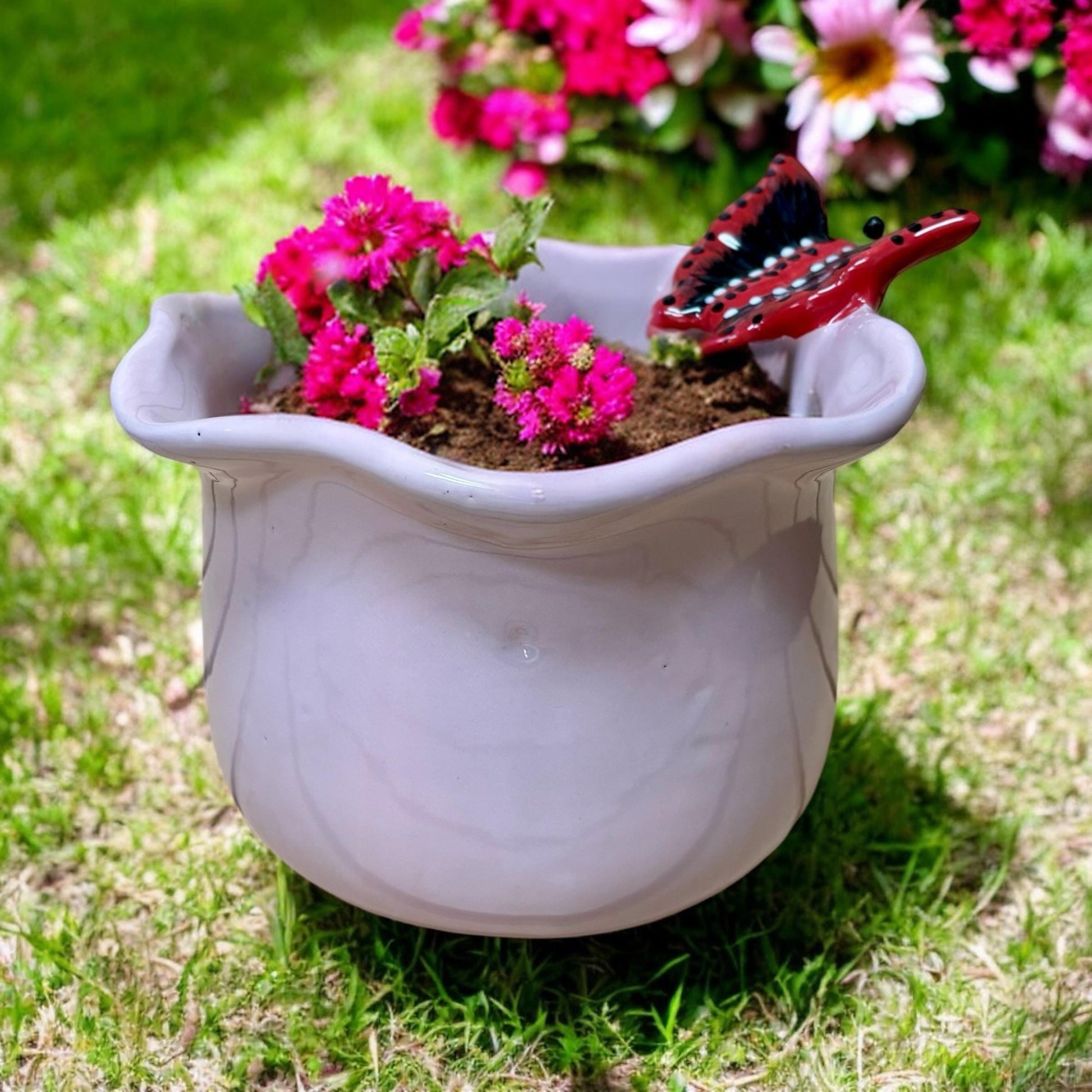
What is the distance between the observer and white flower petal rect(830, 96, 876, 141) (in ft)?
8.29

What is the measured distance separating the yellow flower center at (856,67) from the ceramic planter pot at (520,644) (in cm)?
144

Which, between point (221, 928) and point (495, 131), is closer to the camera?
point (221, 928)

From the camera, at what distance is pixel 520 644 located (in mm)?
1129

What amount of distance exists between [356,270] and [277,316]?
107 mm

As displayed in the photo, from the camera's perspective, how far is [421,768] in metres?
1.18

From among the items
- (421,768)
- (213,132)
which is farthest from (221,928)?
(213,132)

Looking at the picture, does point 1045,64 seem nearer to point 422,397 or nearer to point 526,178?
point 526,178

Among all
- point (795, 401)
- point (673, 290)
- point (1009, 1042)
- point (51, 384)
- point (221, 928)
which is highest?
point (673, 290)

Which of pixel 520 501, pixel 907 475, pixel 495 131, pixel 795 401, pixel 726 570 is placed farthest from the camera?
pixel 495 131

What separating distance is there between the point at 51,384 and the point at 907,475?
5.23 ft

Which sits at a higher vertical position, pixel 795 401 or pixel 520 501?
pixel 520 501

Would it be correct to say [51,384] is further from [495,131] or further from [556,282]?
[556,282]

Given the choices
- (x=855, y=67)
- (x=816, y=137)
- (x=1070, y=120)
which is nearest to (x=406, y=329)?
(x=816, y=137)

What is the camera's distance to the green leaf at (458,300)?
4.53 ft
